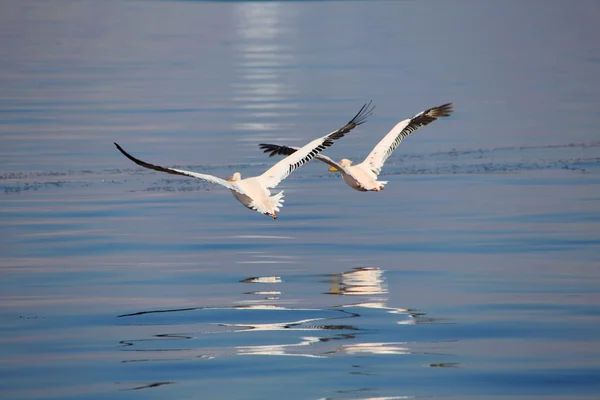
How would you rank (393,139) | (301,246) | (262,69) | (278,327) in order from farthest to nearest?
(262,69), (393,139), (301,246), (278,327)

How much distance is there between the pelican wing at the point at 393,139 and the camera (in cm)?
1814

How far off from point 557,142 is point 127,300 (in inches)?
489

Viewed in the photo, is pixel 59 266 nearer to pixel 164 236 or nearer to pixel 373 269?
pixel 164 236

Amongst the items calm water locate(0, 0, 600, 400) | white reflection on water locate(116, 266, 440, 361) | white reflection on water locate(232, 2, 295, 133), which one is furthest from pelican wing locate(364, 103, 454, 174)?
white reflection on water locate(232, 2, 295, 133)

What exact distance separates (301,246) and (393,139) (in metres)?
3.75

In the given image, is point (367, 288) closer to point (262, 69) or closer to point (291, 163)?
point (291, 163)

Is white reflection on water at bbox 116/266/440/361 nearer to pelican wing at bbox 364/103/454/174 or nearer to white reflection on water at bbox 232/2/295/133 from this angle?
pelican wing at bbox 364/103/454/174

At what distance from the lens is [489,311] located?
12.0 meters

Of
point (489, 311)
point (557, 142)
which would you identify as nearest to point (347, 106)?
point (557, 142)

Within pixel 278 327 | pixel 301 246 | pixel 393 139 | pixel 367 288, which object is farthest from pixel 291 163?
pixel 278 327

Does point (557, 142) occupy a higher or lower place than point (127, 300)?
higher

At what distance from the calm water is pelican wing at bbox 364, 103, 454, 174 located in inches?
22.6

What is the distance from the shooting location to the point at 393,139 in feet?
60.6

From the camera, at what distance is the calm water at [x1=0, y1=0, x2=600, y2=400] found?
33.8 ft
